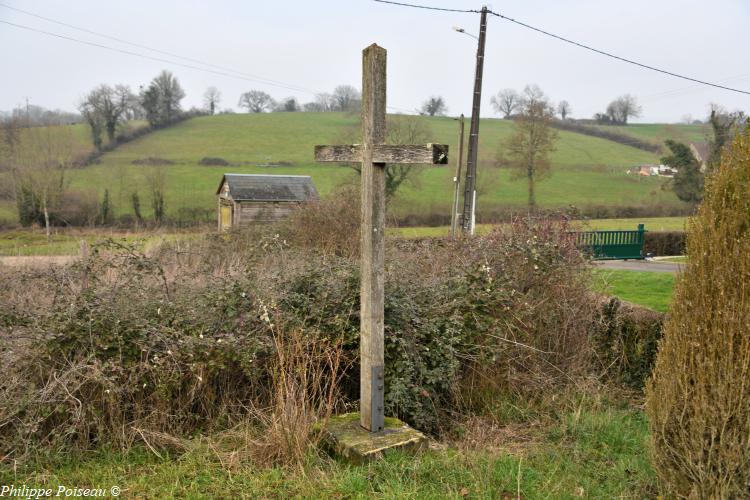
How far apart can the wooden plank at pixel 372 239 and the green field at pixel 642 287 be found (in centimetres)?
450

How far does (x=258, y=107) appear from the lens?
69.4m

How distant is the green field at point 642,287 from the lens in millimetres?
9492

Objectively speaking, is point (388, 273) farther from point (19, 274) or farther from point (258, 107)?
point (258, 107)

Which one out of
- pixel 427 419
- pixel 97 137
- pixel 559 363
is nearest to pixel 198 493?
pixel 427 419

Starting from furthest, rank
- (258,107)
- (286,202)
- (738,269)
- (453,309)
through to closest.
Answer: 1. (258,107)
2. (286,202)
3. (453,309)
4. (738,269)

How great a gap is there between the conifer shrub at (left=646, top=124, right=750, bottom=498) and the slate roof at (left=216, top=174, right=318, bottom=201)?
1864cm

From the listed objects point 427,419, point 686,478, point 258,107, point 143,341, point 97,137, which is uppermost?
point 258,107

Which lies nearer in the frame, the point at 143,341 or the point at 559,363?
the point at 143,341

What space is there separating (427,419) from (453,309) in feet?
3.90

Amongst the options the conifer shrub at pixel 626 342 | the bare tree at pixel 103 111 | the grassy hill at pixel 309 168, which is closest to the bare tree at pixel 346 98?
the grassy hill at pixel 309 168

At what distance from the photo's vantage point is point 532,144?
40750 millimetres

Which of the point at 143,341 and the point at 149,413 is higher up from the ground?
the point at 143,341

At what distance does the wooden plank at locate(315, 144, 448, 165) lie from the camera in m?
4.06

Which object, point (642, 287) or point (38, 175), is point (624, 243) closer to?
point (642, 287)
